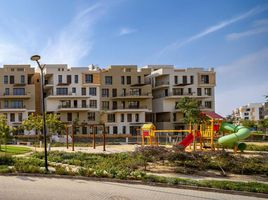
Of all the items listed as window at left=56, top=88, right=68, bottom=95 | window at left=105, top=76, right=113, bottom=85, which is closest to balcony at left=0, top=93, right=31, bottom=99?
window at left=56, top=88, right=68, bottom=95

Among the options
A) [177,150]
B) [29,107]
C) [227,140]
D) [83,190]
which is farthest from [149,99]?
[83,190]

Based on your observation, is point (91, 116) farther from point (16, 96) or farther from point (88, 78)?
point (16, 96)

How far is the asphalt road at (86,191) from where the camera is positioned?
1189cm

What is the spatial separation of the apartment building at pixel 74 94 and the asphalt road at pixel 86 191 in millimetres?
51625

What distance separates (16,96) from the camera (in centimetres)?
6500

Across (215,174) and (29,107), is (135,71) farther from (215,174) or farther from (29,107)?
(215,174)

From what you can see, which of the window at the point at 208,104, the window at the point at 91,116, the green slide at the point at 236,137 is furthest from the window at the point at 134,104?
the green slide at the point at 236,137

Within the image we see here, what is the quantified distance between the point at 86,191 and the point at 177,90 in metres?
60.9

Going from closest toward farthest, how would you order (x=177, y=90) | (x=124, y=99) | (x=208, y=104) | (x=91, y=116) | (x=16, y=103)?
(x=16, y=103)
(x=91, y=116)
(x=124, y=99)
(x=177, y=90)
(x=208, y=104)

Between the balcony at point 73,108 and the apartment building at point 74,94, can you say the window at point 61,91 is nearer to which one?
the apartment building at point 74,94

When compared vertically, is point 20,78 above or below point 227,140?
above

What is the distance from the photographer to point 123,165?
18.5 metres

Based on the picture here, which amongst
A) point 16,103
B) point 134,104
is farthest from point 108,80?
point 16,103

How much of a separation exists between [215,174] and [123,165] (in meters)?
4.92
